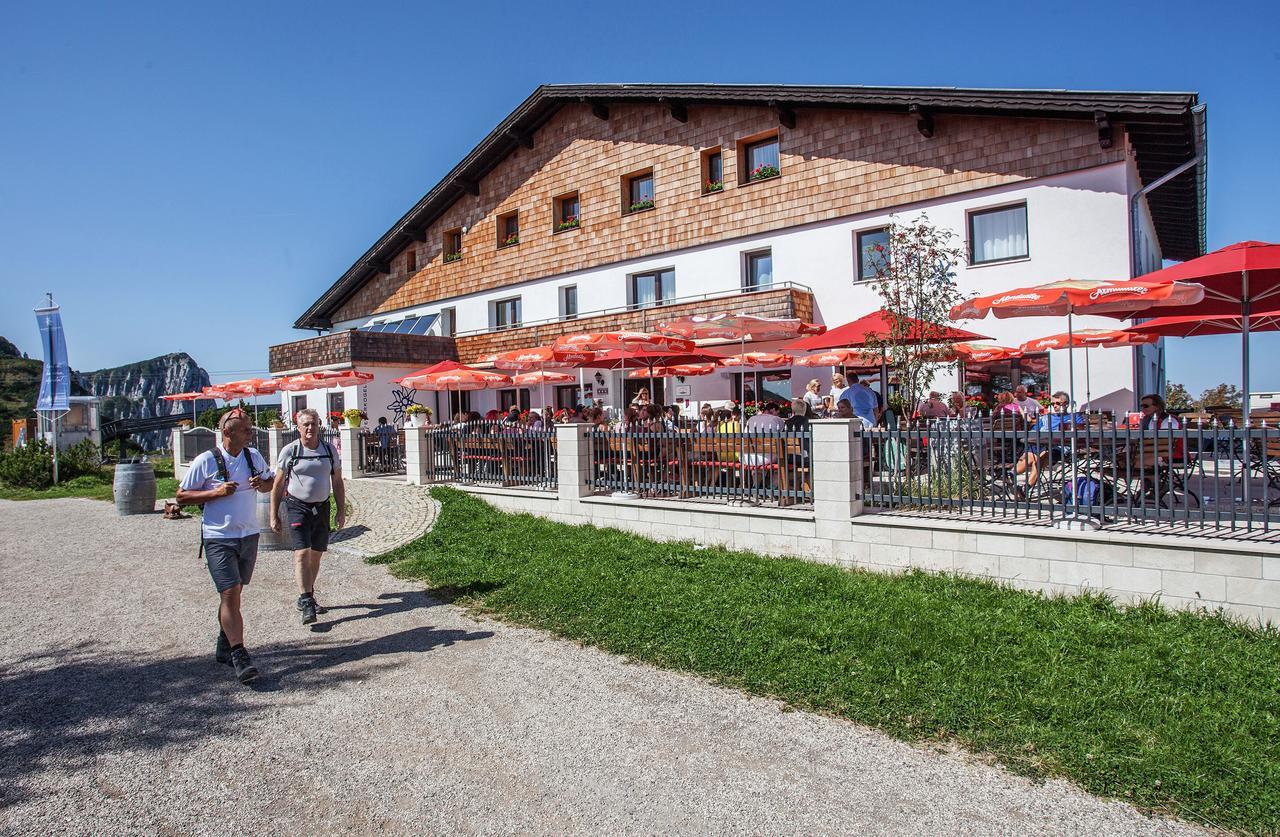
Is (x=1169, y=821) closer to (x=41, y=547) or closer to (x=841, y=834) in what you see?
(x=841, y=834)

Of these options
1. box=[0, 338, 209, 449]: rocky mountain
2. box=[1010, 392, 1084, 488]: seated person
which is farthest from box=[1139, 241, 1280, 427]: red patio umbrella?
box=[0, 338, 209, 449]: rocky mountain

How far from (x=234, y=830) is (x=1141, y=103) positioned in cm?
1685

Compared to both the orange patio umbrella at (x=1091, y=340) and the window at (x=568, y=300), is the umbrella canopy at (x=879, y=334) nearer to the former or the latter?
the orange patio umbrella at (x=1091, y=340)

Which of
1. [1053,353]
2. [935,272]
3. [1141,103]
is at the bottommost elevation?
[1053,353]

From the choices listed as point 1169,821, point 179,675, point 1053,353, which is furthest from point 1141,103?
point 179,675

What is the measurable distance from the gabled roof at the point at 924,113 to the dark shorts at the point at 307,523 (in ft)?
48.5

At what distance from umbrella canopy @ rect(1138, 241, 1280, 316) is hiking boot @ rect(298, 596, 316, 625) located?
30.0ft

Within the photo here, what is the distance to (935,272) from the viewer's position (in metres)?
12.0

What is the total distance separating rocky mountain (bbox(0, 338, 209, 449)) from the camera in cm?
6806

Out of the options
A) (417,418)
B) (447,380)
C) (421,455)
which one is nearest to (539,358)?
(417,418)

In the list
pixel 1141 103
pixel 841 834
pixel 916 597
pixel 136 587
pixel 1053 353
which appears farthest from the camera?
pixel 1053 353

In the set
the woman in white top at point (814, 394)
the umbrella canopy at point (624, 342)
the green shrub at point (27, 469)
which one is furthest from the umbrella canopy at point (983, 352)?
the green shrub at point (27, 469)

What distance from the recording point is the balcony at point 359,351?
24.9 metres

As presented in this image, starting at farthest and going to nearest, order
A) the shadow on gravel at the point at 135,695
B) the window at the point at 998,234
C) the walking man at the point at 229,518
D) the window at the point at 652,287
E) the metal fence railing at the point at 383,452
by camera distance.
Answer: the window at the point at 652,287, the metal fence railing at the point at 383,452, the window at the point at 998,234, the walking man at the point at 229,518, the shadow on gravel at the point at 135,695
